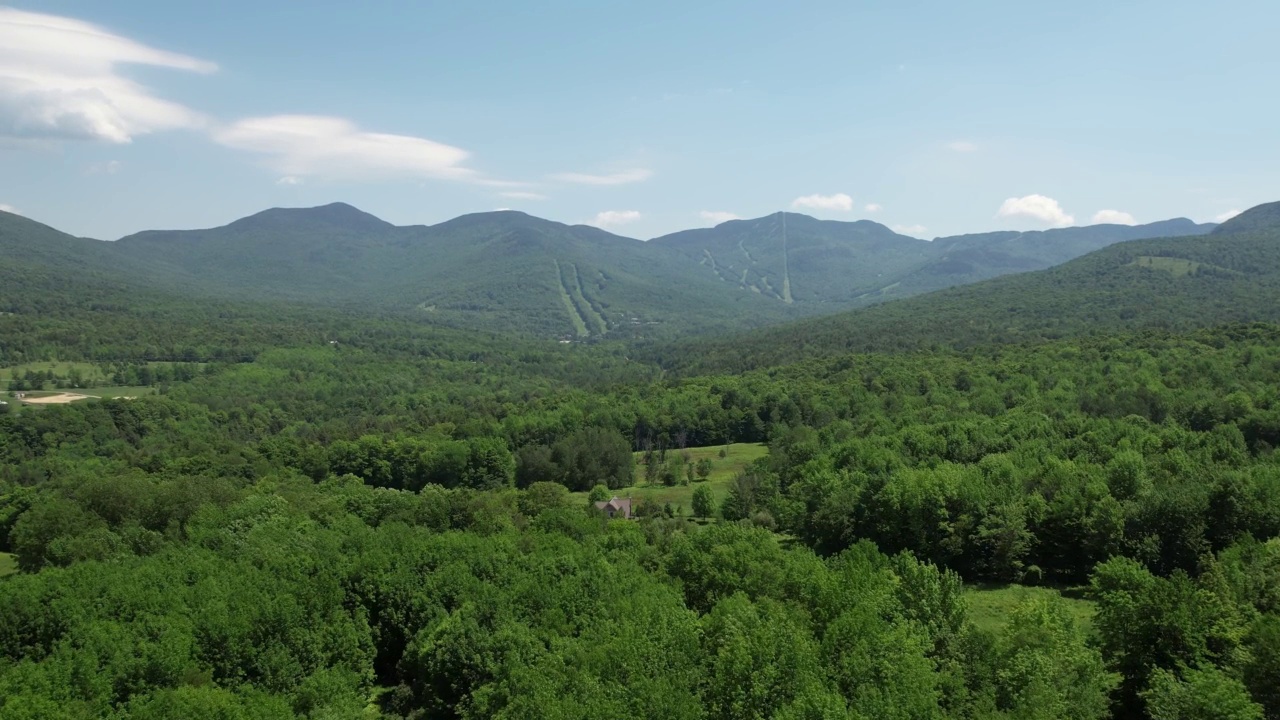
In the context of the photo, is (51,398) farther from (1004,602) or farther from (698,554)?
(1004,602)

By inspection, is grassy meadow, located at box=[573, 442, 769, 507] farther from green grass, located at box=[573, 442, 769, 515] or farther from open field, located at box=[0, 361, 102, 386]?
open field, located at box=[0, 361, 102, 386]

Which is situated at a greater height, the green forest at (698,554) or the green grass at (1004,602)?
the green forest at (698,554)

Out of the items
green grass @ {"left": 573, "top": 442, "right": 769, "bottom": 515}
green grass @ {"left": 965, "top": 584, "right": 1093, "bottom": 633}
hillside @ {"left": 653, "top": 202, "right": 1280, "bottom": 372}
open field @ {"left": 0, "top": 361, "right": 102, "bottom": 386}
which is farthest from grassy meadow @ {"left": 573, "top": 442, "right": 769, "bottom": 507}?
open field @ {"left": 0, "top": 361, "right": 102, "bottom": 386}

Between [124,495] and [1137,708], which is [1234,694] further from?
[124,495]

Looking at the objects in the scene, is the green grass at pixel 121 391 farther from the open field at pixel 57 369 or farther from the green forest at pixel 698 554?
the green forest at pixel 698 554

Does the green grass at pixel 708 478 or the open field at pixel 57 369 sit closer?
the green grass at pixel 708 478

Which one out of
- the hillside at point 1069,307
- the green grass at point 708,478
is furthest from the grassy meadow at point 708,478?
the hillside at point 1069,307

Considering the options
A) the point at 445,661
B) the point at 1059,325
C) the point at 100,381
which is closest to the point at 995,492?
the point at 445,661
